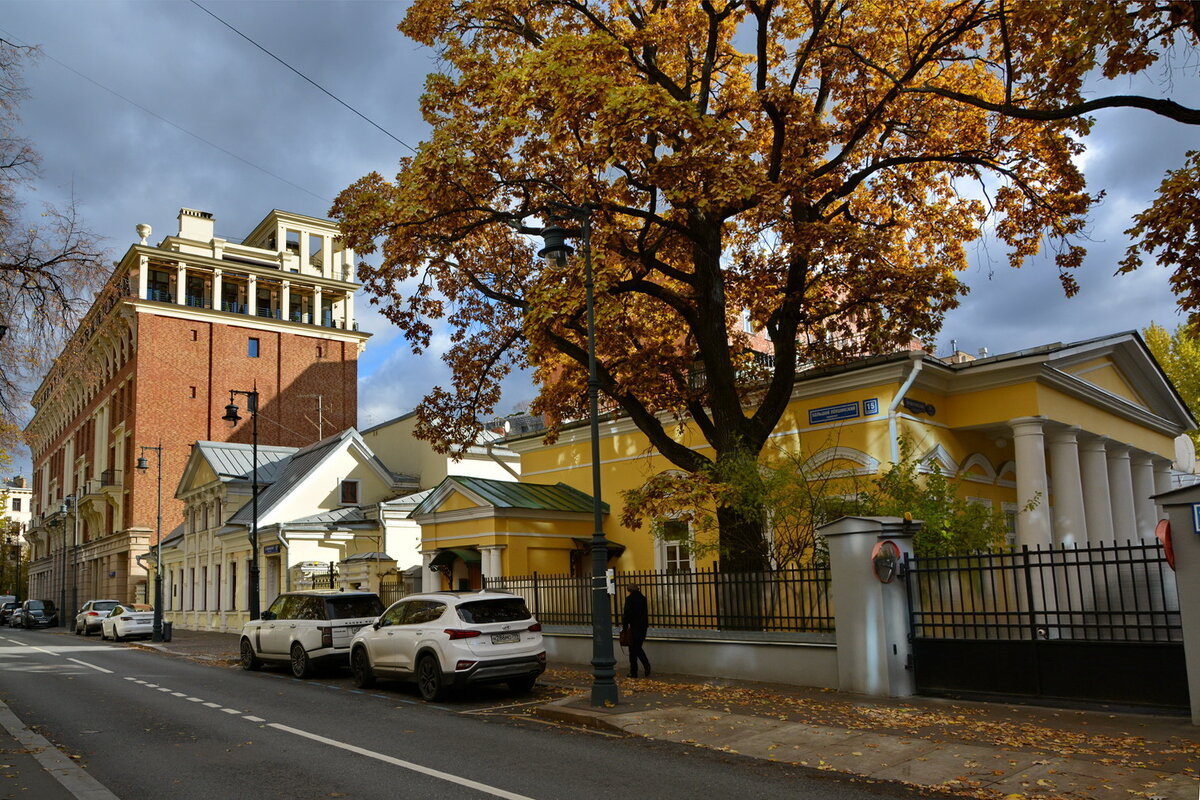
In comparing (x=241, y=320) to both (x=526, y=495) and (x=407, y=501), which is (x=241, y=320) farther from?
(x=526, y=495)

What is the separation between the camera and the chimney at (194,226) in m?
64.0

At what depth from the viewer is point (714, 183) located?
52.4 ft

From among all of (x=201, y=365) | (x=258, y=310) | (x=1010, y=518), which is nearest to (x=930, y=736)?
(x=1010, y=518)

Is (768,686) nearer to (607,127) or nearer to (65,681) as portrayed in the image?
(607,127)

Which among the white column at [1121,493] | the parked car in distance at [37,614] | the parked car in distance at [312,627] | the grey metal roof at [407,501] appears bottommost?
the parked car in distance at [37,614]

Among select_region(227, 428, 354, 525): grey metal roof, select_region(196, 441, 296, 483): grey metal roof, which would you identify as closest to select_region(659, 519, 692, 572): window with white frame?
select_region(227, 428, 354, 525): grey metal roof

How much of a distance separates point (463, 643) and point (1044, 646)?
27.2 feet

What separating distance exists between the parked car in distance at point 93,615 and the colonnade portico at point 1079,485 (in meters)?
36.9

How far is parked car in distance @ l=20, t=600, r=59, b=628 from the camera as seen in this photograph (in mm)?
56875

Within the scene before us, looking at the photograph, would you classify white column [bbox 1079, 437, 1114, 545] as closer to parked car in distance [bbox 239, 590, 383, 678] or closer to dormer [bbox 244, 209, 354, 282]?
parked car in distance [bbox 239, 590, 383, 678]

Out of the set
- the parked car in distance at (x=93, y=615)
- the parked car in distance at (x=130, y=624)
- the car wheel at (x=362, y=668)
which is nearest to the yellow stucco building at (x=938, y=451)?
the car wheel at (x=362, y=668)

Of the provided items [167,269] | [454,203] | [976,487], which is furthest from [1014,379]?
[167,269]

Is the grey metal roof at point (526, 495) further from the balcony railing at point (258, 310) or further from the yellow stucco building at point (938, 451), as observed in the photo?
the balcony railing at point (258, 310)

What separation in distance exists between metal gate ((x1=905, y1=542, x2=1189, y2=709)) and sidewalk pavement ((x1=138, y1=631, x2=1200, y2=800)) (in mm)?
301
